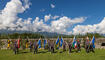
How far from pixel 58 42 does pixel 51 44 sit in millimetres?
6511

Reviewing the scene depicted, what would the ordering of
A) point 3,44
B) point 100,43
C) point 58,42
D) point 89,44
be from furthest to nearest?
1. point 3,44
2. point 100,43
3. point 58,42
4. point 89,44

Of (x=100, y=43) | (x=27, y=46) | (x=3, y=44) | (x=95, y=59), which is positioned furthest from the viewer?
(x=3, y=44)

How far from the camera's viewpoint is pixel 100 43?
39.4m

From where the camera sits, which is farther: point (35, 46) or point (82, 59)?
point (35, 46)

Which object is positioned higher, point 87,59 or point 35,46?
point 35,46

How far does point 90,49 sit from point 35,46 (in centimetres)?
1074

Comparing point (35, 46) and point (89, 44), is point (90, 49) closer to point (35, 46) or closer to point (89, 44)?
point (89, 44)

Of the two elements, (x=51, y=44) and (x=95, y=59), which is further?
(x=51, y=44)

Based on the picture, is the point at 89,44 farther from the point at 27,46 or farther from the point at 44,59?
the point at 27,46

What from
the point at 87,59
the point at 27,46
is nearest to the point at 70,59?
the point at 87,59

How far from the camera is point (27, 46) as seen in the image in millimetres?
34719

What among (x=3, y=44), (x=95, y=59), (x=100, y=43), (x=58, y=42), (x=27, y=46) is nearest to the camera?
(x=95, y=59)

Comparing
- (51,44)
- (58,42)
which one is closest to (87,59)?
(51,44)

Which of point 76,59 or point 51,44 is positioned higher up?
point 51,44
